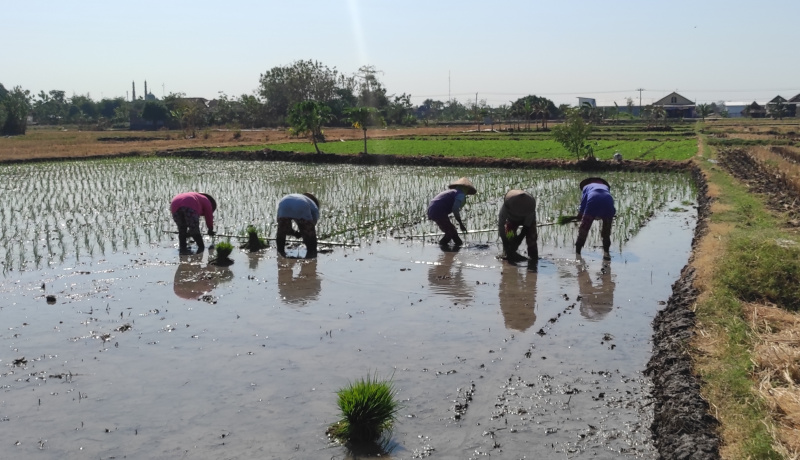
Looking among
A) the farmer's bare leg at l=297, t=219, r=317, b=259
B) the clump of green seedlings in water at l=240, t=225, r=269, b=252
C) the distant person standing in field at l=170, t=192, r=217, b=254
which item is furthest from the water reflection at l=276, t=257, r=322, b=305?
the distant person standing in field at l=170, t=192, r=217, b=254

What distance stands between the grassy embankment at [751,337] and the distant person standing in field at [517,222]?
2270 mm

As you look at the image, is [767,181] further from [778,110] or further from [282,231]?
[778,110]

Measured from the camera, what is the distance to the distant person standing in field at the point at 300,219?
11125 mm

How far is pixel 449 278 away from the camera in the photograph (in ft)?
32.6

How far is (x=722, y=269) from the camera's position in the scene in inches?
318

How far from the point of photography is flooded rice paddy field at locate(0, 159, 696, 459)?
16.8 ft

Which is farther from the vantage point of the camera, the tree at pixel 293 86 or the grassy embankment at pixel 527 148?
the tree at pixel 293 86

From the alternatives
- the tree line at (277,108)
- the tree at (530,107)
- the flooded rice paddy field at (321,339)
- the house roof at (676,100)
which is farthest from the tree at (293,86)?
the flooded rice paddy field at (321,339)

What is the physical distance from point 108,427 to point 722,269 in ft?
20.9

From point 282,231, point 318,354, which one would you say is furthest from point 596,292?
point 282,231

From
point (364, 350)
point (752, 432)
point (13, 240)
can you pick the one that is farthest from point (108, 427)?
point (13, 240)

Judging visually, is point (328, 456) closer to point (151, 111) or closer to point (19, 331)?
point (19, 331)

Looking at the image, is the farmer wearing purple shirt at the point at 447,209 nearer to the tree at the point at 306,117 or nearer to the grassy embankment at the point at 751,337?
the grassy embankment at the point at 751,337

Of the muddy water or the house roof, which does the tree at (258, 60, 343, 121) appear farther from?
the muddy water
